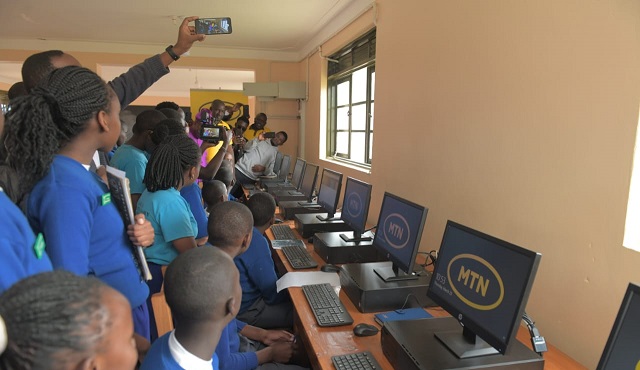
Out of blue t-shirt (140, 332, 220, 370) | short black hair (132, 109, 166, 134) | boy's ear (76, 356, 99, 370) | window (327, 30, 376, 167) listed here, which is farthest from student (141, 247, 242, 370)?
window (327, 30, 376, 167)

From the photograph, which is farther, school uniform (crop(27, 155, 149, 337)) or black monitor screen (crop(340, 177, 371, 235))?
black monitor screen (crop(340, 177, 371, 235))

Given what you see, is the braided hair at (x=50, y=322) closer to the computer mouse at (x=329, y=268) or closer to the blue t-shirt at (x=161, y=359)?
the blue t-shirt at (x=161, y=359)

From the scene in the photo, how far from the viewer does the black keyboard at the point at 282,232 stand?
2.77 meters

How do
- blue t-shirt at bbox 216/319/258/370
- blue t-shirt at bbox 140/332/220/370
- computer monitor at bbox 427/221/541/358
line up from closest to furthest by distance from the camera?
blue t-shirt at bbox 140/332/220/370, computer monitor at bbox 427/221/541/358, blue t-shirt at bbox 216/319/258/370

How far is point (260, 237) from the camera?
6.70 ft

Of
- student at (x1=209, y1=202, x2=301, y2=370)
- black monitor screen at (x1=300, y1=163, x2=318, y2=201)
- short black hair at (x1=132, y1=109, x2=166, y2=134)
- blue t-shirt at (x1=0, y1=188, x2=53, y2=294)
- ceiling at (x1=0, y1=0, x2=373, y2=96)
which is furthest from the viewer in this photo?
ceiling at (x1=0, y1=0, x2=373, y2=96)

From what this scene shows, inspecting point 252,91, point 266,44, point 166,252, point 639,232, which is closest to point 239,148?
point 252,91

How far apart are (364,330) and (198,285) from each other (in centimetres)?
74

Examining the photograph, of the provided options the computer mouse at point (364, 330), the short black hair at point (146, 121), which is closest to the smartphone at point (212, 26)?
the short black hair at point (146, 121)

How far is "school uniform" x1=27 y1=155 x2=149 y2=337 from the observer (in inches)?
38.1

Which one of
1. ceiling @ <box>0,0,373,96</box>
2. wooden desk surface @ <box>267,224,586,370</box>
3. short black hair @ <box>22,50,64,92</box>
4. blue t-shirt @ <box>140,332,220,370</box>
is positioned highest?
ceiling @ <box>0,0,373,96</box>

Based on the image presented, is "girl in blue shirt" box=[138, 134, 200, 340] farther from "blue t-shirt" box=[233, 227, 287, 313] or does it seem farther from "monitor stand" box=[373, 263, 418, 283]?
"monitor stand" box=[373, 263, 418, 283]

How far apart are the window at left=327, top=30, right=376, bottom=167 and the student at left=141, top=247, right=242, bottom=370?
2815mm

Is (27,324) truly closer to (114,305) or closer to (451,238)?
(114,305)
